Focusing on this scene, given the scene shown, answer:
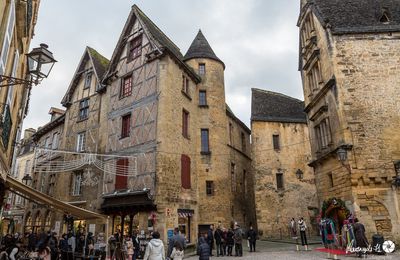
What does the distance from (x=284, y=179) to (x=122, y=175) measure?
11.5m

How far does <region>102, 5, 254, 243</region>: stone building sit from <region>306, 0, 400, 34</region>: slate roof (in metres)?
7.16

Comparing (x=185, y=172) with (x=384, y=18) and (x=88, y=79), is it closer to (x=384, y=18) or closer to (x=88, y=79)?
(x=88, y=79)

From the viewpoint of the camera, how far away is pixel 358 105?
37.9ft

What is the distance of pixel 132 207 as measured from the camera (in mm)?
13344

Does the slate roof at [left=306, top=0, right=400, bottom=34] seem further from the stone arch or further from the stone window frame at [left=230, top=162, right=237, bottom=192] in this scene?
the stone window frame at [left=230, top=162, right=237, bottom=192]

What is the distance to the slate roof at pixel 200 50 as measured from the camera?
1888cm

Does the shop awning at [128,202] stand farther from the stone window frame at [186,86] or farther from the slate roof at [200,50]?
the slate roof at [200,50]

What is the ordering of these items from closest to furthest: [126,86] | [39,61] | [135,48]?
1. [39,61]
2. [126,86]
3. [135,48]

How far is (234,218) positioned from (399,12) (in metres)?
13.3

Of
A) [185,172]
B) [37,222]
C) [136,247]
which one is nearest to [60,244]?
[136,247]

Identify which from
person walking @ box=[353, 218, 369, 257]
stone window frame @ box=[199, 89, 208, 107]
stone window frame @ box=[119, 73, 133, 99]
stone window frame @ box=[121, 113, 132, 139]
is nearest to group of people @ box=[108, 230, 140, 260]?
stone window frame @ box=[121, 113, 132, 139]

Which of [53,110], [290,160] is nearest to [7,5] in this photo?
[290,160]

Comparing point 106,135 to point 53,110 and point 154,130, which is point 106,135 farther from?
point 53,110

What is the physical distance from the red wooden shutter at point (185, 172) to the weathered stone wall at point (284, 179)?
22.6 ft
